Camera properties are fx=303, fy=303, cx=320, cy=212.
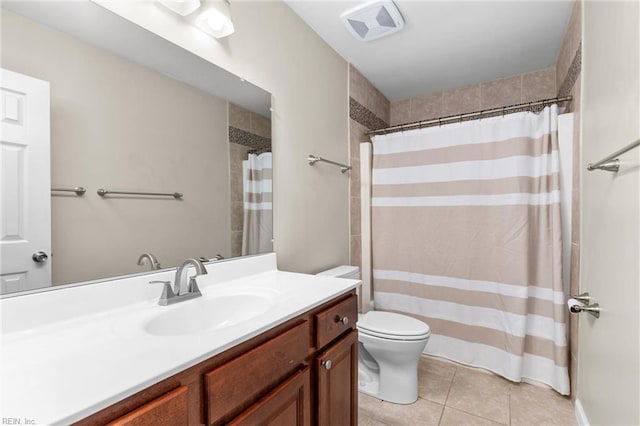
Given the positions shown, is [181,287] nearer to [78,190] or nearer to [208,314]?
[208,314]

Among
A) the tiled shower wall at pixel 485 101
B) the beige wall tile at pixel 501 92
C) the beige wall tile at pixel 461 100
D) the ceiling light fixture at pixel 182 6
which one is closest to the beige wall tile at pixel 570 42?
the tiled shower wall at pixel 485 101

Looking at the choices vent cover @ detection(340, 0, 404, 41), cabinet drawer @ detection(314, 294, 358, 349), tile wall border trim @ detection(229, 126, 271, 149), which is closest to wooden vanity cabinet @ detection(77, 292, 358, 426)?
cabinet drawer @ detection(314, 294, 358, 349)

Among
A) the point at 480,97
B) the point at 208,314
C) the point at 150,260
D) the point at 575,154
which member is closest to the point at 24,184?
the point at 150,260

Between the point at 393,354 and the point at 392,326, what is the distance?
0.49 feet

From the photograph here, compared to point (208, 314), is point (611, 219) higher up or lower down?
higher up

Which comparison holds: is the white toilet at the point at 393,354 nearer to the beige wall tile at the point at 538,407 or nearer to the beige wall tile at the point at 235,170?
the beige wall tile at the point at 538,407

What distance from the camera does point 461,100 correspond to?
2844 mm

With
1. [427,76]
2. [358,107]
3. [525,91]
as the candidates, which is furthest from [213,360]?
[525,91]

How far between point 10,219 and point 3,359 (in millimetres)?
367

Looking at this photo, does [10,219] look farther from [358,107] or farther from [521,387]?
[521,387]

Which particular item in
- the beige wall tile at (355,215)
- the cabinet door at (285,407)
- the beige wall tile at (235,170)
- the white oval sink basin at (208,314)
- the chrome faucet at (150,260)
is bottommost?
the cabinet door at (285,407)

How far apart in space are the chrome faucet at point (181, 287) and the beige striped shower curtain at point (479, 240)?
5.50ft

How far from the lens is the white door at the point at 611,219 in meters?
0.94

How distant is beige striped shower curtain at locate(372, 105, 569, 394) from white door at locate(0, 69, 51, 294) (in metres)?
2.06
